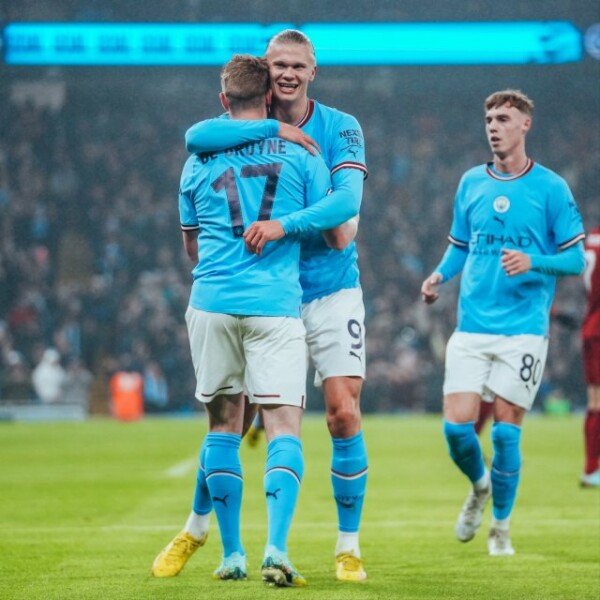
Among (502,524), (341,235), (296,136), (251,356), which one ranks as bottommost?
(502,524)

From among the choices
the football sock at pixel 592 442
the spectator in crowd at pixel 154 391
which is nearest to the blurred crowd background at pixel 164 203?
the spectator in crowd at pixel 154 391

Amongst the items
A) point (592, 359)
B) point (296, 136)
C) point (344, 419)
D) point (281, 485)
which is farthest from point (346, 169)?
point (592, 359)

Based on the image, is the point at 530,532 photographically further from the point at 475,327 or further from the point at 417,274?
the point at 417,274

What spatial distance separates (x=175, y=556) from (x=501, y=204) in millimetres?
2608

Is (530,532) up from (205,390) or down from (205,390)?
down

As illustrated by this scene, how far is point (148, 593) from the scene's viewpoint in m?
5.03

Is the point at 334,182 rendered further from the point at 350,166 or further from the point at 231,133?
the point at 231,133

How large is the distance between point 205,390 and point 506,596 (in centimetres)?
148

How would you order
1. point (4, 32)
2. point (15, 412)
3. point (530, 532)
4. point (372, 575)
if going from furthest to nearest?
point (4, 32) → point (15, 412) → point (530, 532) → point (372, 575)

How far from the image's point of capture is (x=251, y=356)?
5113 millimetres

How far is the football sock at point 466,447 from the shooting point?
6.68 metres

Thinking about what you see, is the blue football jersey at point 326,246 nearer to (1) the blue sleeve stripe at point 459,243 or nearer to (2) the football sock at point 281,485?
(2) the football sock at point 281,485

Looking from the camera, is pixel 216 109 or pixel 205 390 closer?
pixel 205 390

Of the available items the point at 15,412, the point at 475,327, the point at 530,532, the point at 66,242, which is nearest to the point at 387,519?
the point at 530,532
